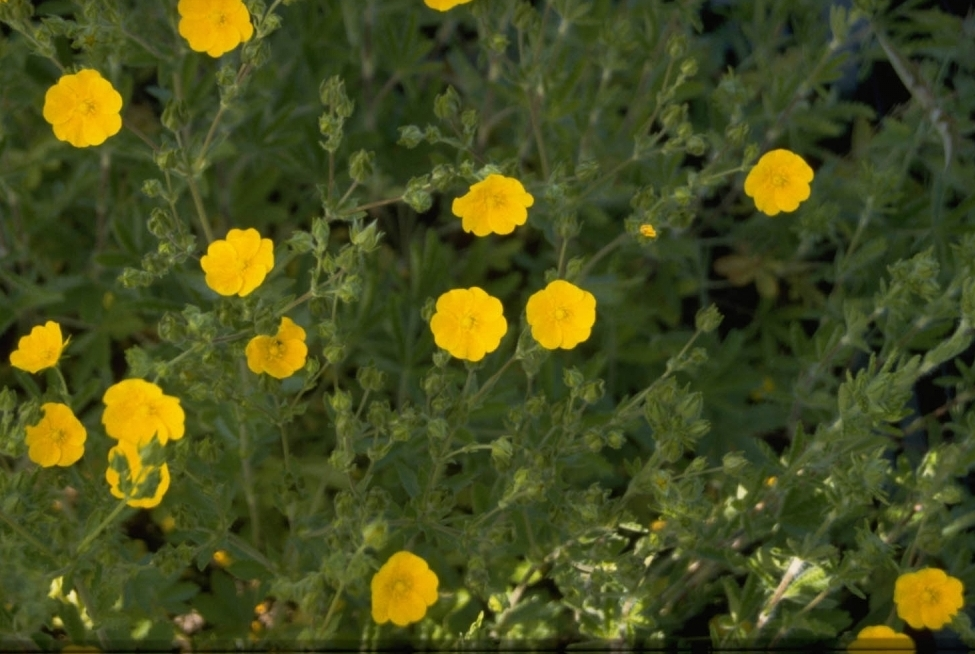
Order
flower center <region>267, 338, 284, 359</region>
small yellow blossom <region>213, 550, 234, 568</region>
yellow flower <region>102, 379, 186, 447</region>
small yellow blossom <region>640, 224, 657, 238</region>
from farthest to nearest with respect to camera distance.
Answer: small yellow blossom <region>213, 550, 234, 568</region>
small yellow blossom <region>640, 224, 657, 238</region>
flower center <region>267, 338, 284, 359</region>
yellow flower <region>102, 379, 186, 447</region>

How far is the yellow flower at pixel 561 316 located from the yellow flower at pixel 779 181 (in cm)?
41

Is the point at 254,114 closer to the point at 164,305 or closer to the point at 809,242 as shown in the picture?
the point at 164,305

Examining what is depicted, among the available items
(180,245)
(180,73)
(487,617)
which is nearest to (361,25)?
(180,73)

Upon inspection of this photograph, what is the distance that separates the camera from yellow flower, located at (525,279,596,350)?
141cm

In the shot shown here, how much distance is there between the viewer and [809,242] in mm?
2088

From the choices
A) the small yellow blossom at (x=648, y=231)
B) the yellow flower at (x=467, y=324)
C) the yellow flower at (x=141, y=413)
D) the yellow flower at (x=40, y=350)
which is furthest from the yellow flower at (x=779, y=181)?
the yellow flower at (x=40, y=350)

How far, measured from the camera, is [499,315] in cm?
143

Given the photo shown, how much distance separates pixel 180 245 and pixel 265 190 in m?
0.79

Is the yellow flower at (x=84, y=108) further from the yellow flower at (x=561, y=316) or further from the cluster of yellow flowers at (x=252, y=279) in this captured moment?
the yellow flower at (x=561, y=316)

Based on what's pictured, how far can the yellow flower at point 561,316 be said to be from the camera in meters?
1.41

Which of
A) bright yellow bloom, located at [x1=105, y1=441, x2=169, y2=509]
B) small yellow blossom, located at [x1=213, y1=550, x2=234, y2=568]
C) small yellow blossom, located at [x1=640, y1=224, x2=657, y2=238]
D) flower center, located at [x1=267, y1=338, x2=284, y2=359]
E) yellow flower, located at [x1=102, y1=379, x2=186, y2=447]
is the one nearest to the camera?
bright yellow bloom, located at [x1=105, y1=441, x2=169, y2=509]

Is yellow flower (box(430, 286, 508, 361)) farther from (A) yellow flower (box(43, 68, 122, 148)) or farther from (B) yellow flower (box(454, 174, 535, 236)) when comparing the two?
(A) yellow flower (box(43, 68, 122, 148))

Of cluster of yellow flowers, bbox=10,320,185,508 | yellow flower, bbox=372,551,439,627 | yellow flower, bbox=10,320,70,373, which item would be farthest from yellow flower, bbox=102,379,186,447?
yellow flower, bbox=372,551,439,627

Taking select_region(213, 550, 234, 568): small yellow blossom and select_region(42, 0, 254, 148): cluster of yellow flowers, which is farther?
select_region(213, 550, 234, 568): small yellow blossom
